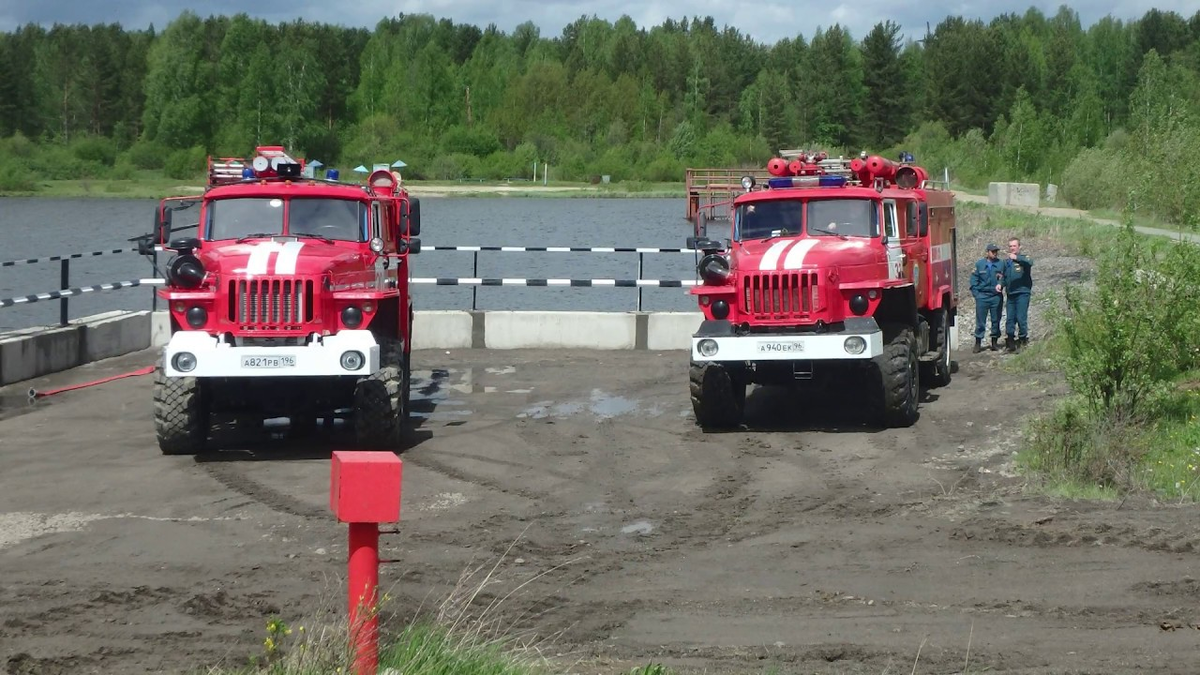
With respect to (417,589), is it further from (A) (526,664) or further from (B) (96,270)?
(B) (96,270)

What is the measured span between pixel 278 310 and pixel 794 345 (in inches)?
180

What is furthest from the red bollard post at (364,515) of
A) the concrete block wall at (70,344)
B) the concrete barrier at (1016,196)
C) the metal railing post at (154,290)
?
the concrete barrier at (1016,196)

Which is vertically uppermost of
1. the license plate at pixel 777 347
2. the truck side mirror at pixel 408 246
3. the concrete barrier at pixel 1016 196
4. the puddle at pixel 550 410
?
the concrete barrier at pixel 1016 196

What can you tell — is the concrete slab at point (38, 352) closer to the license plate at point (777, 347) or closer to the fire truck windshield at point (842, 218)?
the license plate at point (777, 347)

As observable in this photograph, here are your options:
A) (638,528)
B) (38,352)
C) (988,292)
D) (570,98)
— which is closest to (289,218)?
(638,528)

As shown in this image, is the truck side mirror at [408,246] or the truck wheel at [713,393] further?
the truck side mirror at [408,246]

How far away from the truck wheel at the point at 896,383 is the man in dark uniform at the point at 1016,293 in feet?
17.0

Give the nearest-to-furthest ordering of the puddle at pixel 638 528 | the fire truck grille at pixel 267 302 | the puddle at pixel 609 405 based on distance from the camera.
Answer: the puddle at pixel 638 528 < the fire truck grille at pixel 267 302 < the puddle at pixel 609 405

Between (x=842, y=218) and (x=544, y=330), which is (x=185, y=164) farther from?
(x=842, y=218)

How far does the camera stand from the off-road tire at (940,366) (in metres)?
16.9

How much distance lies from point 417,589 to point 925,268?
9.51 metres

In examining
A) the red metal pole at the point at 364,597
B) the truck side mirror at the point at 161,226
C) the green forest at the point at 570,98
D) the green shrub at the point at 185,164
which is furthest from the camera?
the green forest at the point at 570,98

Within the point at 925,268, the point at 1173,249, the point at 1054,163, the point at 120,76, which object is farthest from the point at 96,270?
the point at 120,76

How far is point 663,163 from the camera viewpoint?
9762cm
